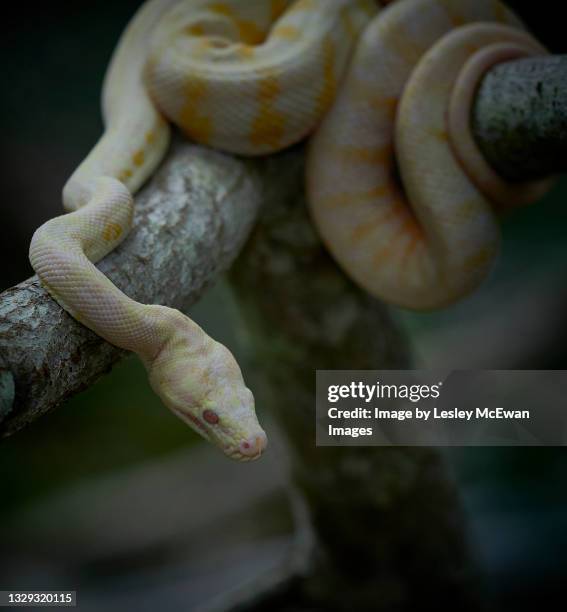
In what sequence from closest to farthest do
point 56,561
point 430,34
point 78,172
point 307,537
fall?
point 78,172 → point 430,34 → point 307,537 → point 56,561

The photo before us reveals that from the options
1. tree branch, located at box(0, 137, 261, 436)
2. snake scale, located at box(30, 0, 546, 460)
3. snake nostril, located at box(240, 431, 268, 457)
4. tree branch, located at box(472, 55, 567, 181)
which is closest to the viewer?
tree branch, located at box(0, 137, 261, 436)

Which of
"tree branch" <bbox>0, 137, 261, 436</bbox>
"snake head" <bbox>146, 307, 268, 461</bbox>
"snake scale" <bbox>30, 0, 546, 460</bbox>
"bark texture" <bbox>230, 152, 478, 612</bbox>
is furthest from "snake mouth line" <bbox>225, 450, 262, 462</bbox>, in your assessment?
"bark texture" <bbox>230, 152, 478, 612</bbox>

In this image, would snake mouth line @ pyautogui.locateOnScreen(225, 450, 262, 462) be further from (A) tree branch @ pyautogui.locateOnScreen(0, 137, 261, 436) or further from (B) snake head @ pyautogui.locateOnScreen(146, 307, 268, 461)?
(A) tree branch @ pyautogui.locateOnScreen(0, 137, 261, 436)

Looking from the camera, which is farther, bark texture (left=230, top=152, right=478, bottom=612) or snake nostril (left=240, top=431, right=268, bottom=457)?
bark texture (left=230, top=152, right=478, bottom=612)

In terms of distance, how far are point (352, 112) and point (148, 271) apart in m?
0.83

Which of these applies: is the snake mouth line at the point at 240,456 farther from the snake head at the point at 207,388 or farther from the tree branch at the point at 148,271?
the tree branch at the point at 148,271

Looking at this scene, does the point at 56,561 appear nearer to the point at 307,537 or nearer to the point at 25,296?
the point at 307,537

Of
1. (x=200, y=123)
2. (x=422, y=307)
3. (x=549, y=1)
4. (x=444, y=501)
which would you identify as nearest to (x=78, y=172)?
(x=200, y=123)

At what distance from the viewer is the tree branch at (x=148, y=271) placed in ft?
3.05

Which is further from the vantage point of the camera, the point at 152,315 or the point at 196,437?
the point at 196,437

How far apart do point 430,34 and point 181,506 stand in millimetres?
2926

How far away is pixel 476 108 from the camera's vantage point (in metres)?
1.63

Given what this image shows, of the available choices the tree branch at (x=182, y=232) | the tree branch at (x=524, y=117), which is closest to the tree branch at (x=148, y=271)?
the tree branch at (x=182, y=232)

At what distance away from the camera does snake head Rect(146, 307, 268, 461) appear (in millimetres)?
→ 1140
